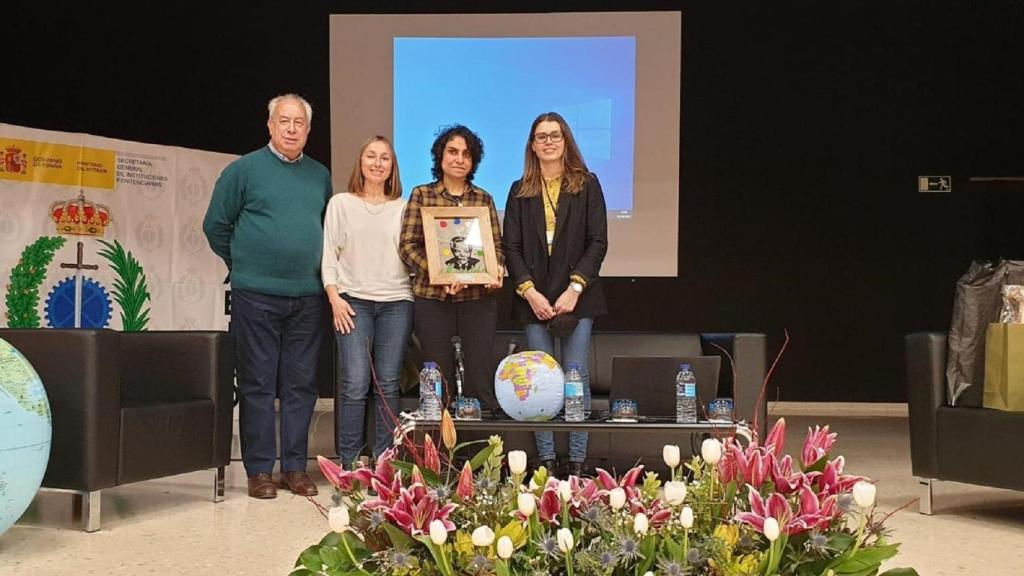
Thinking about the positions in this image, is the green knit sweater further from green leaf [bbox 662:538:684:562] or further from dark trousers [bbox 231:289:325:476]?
green leaf [bbox 662:538:684:562]

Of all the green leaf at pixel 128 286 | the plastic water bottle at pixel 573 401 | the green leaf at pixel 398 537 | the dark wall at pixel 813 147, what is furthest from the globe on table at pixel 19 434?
the dark wall at pixel 813 147

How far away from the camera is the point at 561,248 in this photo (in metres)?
3.99

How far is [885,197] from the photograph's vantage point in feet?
24.5

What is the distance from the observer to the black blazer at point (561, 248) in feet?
13.0

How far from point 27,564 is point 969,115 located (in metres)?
6.60

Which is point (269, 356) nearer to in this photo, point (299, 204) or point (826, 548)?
point (299, 204)

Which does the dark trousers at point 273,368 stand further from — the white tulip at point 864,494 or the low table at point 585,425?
the white tulip at point 864,494

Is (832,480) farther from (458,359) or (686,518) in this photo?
(458,359)

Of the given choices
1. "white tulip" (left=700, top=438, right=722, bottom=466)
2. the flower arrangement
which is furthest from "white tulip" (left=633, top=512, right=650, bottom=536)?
"white tulip" (left=700, top=438, right=722, bottom=466)

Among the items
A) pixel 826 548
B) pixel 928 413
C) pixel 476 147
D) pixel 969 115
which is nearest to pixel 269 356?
pixel 476 147

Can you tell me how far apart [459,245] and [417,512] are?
2863mm

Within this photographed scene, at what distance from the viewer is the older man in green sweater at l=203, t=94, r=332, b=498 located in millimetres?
4070

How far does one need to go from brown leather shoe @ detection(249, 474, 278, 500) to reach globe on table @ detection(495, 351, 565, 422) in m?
1.20

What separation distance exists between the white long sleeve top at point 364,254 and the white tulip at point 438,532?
10.0ft
